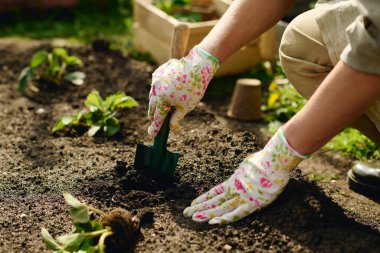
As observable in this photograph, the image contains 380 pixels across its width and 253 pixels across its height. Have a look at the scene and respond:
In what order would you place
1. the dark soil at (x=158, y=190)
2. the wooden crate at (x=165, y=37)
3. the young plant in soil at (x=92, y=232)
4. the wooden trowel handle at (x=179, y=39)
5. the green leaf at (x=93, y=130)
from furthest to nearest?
1. the wooden crate at (x=165, y=37)
2. the green leaf at (x=93, y=130)
3. the wooden trowel handle at (x=179, y=39)
4. the dark soil at (x=158, y=190)
5. the young plant in soil at (x=92, y=232)

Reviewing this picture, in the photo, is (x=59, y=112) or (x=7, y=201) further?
(x=59, y=112)

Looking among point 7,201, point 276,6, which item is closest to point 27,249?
point 7,201

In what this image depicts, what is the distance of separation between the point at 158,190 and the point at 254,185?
551 millimetres

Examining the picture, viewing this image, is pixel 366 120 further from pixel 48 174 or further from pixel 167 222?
pixel 48 174

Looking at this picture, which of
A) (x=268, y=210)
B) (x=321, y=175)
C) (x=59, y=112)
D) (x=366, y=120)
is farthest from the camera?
(x=59, y=112)

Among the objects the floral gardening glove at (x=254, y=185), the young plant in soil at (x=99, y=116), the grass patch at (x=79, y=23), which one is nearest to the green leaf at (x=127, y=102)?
the young plant in soil at (x=99, y=116)

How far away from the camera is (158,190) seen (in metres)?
2.53

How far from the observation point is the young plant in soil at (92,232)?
2.04 meters

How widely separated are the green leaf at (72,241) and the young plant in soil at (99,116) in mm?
1128

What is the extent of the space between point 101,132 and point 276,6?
1239 mm

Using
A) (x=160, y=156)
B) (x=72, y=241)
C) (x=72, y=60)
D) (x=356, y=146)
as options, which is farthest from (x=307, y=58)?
(x=72, y=60)

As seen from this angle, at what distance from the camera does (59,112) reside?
3.58m

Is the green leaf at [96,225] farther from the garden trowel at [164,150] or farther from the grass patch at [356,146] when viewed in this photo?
the grass patch at [356,146]

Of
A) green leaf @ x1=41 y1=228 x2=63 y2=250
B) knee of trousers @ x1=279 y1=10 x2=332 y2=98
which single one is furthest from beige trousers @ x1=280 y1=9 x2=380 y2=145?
green leaf @ x1=41 y1=228 x2=63 y2=250
